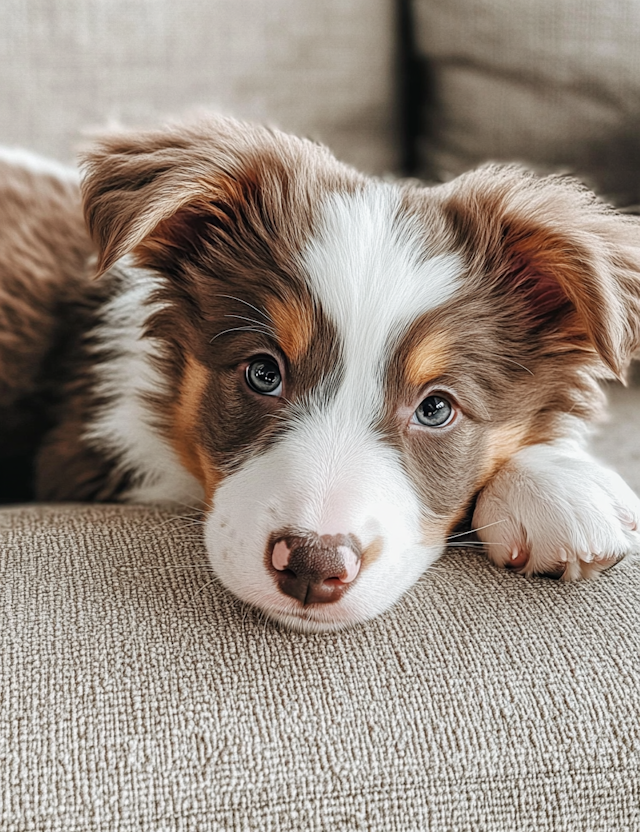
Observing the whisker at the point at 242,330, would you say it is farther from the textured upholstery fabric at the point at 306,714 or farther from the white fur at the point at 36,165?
the white fur at the point at 36,165

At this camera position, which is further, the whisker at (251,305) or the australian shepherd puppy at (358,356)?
the whisker at (251,305)

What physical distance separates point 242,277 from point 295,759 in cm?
103

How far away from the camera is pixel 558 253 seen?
1894 mm

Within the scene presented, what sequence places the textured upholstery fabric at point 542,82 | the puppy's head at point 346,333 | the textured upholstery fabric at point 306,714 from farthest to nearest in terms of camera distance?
the textured upholstery fabric at point 542,82 → the puppy's head at point 346,333 → the textured upholstery fabric at point 306,714

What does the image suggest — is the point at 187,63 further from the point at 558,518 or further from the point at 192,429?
the point at 558,518

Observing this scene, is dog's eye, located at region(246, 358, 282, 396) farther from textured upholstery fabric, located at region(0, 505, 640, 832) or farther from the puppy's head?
textured upholstery fabric, located at region(0, 505, 640, 832)

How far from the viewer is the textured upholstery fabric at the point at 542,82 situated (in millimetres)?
3076

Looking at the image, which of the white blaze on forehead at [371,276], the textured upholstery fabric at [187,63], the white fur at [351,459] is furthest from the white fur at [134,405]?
the textured upholstery fabric at [187,63]

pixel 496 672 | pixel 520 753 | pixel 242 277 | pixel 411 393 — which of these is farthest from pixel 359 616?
pixel 242 277

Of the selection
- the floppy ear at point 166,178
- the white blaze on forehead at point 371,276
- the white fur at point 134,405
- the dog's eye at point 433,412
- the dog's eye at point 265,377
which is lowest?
the white fur at point 134,405

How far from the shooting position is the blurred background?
10.3 ft

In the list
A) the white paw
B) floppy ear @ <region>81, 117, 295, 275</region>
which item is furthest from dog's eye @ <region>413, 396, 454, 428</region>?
floppy ear @ <region>81, 117, 295, 275</region>

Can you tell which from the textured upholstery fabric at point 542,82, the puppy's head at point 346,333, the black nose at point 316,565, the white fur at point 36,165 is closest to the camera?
the black nose at point 316,565

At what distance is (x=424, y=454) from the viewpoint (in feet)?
6.01
